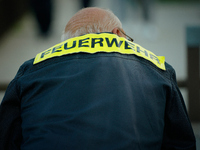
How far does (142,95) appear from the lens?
0.88 meters

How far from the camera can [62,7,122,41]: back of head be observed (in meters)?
1.12

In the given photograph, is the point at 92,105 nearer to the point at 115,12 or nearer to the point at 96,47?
the point at 96,47

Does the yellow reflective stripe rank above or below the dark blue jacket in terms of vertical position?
above

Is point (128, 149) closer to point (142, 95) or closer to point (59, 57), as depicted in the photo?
point (142, 95)

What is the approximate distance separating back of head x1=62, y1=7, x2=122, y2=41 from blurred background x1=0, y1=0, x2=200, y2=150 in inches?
82.5

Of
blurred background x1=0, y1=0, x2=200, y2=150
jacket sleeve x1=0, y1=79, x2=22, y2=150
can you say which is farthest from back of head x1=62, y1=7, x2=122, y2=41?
blurred background x1=0, y1=0, x2=200, y2=150

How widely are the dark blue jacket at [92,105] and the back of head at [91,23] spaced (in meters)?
0.24

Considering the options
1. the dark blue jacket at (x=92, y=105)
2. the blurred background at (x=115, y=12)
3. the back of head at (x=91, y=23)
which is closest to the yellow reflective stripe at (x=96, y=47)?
the dark blue jacket at (x=92, y=105)

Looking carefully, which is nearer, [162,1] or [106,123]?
[106,123]

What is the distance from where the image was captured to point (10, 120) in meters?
0.98

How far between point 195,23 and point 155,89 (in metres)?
2.73

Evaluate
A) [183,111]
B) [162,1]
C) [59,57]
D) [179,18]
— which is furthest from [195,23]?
[59,57]

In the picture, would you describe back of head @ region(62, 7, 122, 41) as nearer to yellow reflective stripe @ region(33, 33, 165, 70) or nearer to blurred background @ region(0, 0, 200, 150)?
yellow reflective stripe @ region(33, 33, 165, 70)

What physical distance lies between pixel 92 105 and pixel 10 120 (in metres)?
0.38
